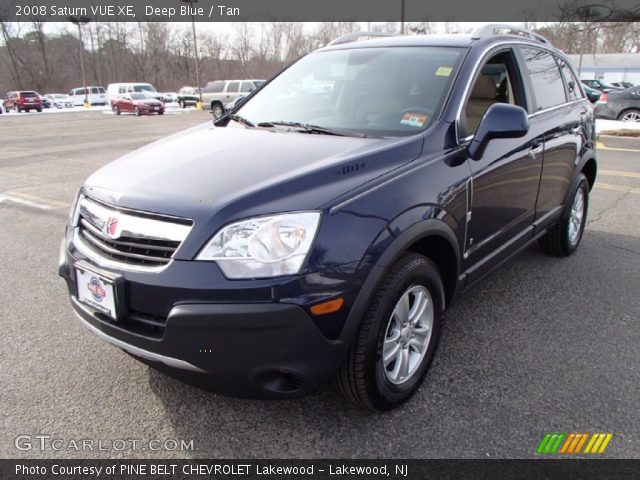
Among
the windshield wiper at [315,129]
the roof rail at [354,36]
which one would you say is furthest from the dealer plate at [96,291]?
the roof rail at [354,36]

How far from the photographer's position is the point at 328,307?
2.02 metres

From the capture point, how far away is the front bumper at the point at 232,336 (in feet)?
6.35

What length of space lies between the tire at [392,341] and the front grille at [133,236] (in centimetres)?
87

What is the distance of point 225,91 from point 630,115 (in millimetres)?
22612

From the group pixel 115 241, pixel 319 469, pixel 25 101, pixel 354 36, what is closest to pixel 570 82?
pixel 354 36

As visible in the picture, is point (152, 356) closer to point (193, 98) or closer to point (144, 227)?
point (144, 227)

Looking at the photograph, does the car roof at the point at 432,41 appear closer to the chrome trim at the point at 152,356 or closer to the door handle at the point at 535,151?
the door handle at the point at 535,151

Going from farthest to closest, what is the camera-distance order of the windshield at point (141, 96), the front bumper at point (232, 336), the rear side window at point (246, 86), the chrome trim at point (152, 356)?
1. the windshield at point (141, 96)
2. the rear side window at point (246, 86)
3. the chrome trim at point (152, 356)
4. the front bumper at point (232, 336)

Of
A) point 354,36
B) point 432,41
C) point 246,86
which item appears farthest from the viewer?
point 246,86

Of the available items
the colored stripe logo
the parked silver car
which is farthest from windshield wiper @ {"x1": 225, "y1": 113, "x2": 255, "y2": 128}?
the parked silver car

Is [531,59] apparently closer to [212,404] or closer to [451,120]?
[451,120]

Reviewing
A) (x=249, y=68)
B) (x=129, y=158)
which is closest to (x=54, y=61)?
(x=249, y=68)

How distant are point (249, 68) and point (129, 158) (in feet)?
257

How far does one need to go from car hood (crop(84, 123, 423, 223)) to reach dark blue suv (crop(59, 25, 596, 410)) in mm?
11
